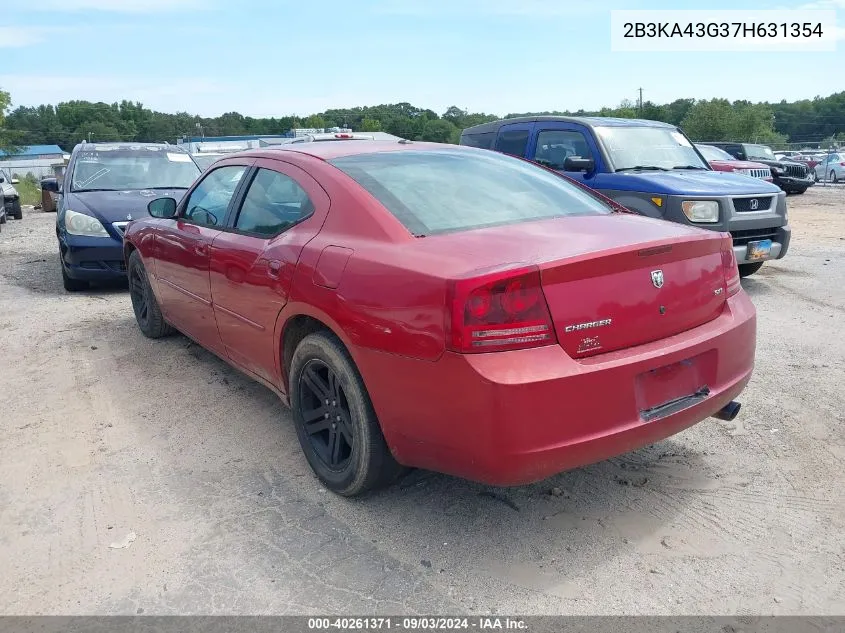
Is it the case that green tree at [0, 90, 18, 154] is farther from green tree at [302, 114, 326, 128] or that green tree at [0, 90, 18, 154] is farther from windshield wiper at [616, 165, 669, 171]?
windshield wiper at [616, 165, 669, 171]

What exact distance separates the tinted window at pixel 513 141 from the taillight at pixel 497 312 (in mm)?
6306

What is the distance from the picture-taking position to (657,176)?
7.45m

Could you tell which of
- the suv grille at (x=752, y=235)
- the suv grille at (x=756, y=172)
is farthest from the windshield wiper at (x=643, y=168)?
the suv grille at (x=756, y=172)

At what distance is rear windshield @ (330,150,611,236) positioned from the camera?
3.18 m

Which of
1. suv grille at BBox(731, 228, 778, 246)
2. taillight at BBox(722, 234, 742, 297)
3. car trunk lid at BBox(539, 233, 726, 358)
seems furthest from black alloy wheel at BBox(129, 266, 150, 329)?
suv grille at BBox(731, 228, 778, 246)

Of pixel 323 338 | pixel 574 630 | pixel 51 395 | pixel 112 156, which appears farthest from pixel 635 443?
pixel 112 156

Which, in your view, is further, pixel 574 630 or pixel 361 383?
pixel 361 383

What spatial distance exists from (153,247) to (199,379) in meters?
1.13

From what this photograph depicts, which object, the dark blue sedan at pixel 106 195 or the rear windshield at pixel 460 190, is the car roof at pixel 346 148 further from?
the dark blue sedan at pixel 106 195

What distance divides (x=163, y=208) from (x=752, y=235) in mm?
5765

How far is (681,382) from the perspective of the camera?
114 inches

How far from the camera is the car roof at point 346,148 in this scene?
3.83 metres

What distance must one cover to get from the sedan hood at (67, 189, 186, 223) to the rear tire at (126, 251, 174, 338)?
6.24ft

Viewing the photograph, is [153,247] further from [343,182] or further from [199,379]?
[343,182]
